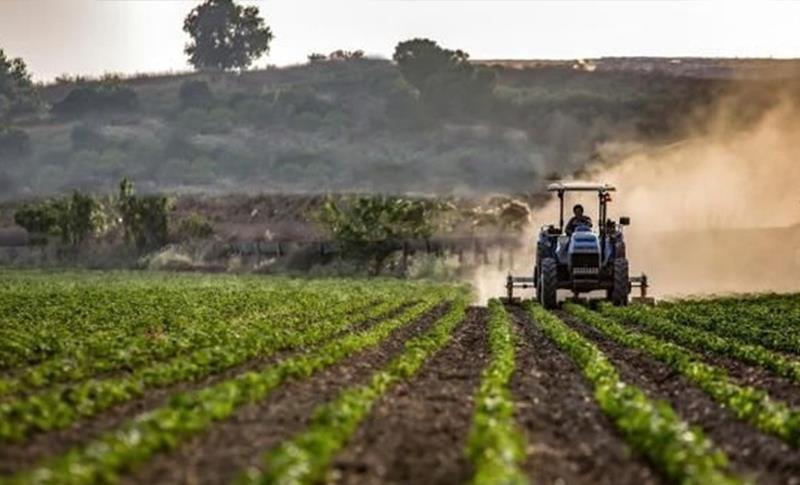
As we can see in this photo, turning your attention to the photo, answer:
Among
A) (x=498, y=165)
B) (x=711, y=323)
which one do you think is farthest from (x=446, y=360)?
(x=498, y=165)

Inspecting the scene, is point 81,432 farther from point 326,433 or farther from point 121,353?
point 121,353

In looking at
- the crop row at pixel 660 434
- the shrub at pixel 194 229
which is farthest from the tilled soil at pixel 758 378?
the shrub at pixel 194 229

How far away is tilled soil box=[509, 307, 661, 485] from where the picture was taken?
13938 mm

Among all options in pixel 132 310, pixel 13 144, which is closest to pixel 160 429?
pixel 132 310

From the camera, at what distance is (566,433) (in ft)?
54.6

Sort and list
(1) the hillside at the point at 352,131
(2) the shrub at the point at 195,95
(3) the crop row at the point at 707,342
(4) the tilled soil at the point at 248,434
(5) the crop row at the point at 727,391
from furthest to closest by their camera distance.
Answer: (2) the shrub at the point at 195,95
(1) the hillside at the point at 352,131
(3) the crop row at the point at 707,342
(5) the crop row at the point at 727,391
(4) the tilled soil at the point at 248,434

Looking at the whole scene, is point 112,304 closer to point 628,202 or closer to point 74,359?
point 74,359

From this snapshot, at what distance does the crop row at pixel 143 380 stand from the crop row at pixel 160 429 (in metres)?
0.97

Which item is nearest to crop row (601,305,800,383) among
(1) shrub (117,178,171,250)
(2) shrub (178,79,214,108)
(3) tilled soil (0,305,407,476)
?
(3) tilled soil (0,305,407,476)

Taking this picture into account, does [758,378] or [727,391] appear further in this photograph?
[758,378]

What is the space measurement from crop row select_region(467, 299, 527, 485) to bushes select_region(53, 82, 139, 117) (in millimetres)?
134851

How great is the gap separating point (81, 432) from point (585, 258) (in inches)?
1024

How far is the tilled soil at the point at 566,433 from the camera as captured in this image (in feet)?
45.7

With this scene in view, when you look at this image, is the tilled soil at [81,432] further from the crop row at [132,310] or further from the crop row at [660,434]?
the crop row at [660,434]
